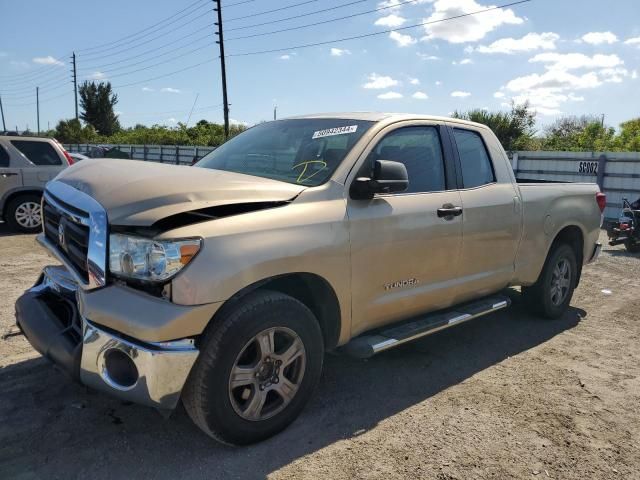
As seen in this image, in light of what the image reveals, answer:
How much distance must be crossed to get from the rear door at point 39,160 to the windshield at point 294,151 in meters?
6.56

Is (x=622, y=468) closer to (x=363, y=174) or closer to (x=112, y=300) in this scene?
(x=363, y=174)

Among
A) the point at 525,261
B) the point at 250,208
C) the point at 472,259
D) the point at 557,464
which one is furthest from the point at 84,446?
the point at 525,261

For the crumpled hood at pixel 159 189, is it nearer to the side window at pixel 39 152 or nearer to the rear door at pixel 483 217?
the rear door at pixel 483 217

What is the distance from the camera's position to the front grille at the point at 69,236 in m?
2.84

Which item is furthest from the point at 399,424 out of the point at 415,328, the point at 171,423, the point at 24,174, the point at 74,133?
the point at 74,133

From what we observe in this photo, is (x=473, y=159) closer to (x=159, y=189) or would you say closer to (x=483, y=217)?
(x=483, y=217)

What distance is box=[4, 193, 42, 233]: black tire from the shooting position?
931 cm

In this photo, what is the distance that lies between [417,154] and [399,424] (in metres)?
1.92

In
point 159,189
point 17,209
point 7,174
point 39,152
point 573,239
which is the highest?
point 39,152

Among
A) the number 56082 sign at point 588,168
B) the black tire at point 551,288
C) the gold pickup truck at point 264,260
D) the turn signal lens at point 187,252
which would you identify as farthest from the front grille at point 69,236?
the number 56082 sign at point 588,168

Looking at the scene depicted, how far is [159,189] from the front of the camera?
9.03 ft

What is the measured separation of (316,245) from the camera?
9.96ft

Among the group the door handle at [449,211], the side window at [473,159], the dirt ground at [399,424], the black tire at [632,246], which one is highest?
the side window at [473,159]

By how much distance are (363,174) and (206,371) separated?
159cm
